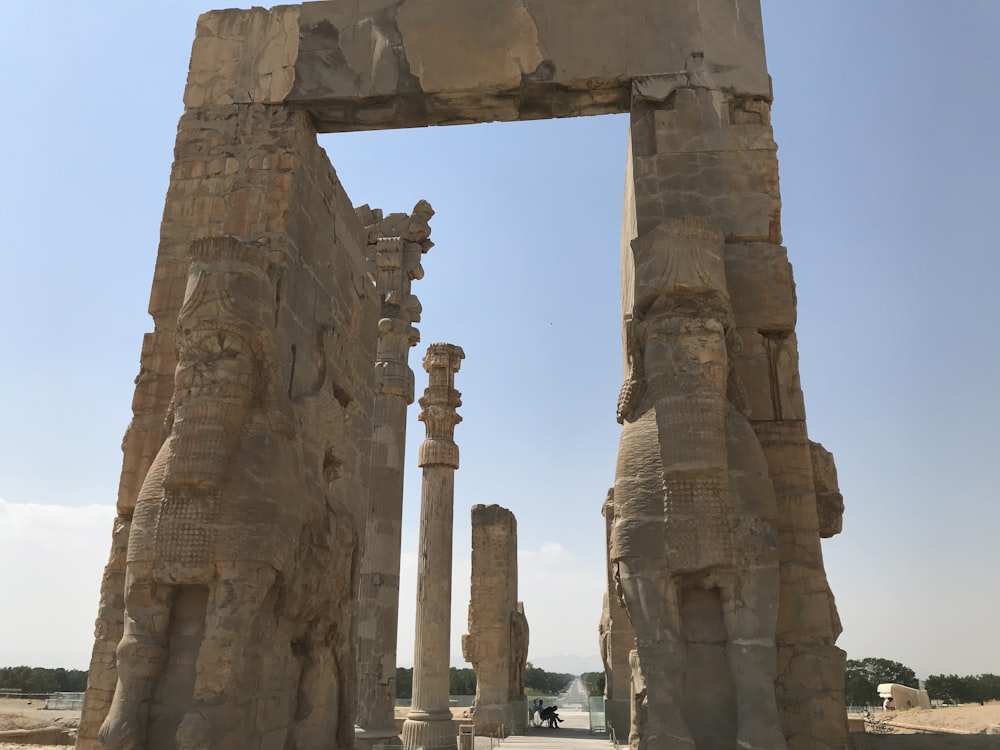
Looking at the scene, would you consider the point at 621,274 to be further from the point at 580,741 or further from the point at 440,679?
the point at 580,741

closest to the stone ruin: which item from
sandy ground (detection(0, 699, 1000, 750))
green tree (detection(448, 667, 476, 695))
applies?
sandy ground (detection(0, 699, 1000, 750))

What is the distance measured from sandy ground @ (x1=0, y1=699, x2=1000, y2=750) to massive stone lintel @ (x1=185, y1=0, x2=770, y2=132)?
155 inches

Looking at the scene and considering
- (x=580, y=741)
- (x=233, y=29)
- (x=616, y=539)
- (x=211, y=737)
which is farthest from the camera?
(x=580, y=741)

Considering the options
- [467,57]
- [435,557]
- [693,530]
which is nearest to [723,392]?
[693,530]

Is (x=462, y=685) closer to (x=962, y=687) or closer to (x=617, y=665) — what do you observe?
(x=962, y=687)

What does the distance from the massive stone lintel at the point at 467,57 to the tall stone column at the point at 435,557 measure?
835 cm

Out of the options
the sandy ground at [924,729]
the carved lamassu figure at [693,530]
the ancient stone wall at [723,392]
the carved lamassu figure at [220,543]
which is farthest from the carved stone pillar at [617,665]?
the carved lamassu figure at [220,543]

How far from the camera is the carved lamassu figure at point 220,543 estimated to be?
391cm

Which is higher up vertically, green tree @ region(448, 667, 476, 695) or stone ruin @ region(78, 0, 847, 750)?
stone ruin @ region(78, 0, 847, 750)

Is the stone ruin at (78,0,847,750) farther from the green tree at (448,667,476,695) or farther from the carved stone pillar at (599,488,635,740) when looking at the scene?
the green tree at (448,667,476,695)

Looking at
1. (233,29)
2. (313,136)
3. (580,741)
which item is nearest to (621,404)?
(313,136)

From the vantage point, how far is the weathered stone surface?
14.9 m

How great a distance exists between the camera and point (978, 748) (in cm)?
440

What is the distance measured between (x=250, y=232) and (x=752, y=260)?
3140 mm
